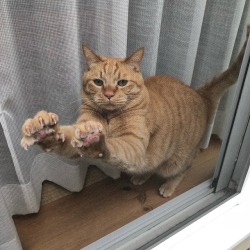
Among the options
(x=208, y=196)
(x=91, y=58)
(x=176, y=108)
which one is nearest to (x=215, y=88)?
(x=176, y=108)

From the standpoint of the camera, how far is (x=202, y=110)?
109 centimetres

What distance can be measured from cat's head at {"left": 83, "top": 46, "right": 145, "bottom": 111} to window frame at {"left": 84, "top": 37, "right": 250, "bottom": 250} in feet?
0.98

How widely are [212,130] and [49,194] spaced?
729 millimetres

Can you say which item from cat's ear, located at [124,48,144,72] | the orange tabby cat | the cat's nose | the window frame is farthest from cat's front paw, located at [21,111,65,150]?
the window frame

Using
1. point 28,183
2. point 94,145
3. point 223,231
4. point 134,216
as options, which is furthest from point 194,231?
point 28,183

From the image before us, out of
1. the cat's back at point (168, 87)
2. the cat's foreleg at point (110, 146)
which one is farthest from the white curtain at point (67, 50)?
the cat's foreleg at point (110, 146)

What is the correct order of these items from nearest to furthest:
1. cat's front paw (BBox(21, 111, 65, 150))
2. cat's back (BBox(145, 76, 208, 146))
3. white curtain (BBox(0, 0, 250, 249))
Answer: cat's front paw (BBox(21, 111, 65, 150))
white curtain (BBox(0, 0, 250, 249))
cat's back (BBox(145, 76, 208, 146))

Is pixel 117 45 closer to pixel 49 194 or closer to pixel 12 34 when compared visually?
pixel 12 34

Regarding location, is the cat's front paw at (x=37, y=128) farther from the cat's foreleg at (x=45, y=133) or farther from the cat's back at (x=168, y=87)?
the cat's back at (x=168, y=87)

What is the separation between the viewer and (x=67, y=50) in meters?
0.85

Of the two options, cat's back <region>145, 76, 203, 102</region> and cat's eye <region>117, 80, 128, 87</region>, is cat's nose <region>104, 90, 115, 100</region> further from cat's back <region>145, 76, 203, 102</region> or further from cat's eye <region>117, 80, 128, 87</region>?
cat's back <region>145, 76, 203, 102</region>

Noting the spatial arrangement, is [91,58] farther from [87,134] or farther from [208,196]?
[208,196]

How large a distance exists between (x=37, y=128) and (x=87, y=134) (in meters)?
0.10

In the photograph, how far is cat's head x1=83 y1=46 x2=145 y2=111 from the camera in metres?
0.81
